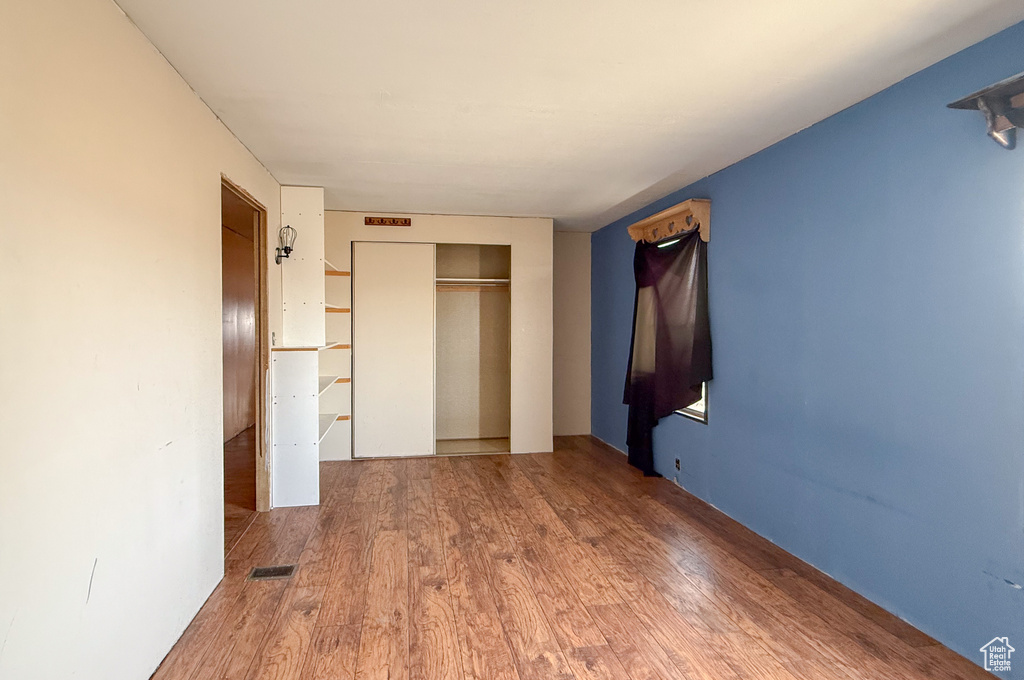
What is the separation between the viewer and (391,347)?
18.3 ft

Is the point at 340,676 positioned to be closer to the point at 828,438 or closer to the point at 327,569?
the point at 327,569

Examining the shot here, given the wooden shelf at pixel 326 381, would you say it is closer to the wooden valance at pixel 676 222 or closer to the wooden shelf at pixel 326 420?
the wooden shelf at pixel 326 420

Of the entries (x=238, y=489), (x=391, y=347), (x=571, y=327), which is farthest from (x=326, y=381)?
(x=571, y=327)

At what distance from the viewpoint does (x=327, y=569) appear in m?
3.08

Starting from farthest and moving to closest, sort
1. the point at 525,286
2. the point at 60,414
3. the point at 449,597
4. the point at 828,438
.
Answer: the point at 525,286
the point at 828,438
the point at 449,597
the point at 60,414

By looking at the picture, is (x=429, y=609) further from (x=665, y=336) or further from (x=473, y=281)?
(x=473, y=281)

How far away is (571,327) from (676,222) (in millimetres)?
2451

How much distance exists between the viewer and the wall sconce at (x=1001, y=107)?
1.88 metres

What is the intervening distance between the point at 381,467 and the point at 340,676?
3177mm

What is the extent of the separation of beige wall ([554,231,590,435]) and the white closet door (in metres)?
1.75

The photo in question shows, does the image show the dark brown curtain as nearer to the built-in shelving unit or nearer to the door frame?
the built-in shelving unit

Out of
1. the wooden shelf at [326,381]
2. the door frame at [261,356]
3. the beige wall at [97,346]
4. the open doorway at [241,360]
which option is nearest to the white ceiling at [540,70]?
the beige wall at [97,346]

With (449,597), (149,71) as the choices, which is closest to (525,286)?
(449,597)

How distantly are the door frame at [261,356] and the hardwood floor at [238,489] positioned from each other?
175 millimetres
